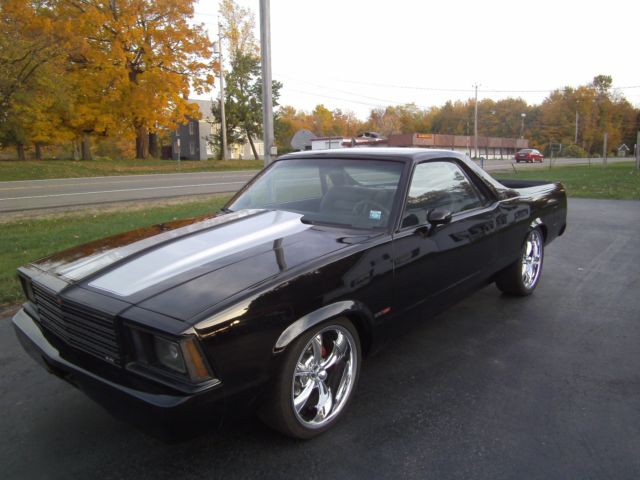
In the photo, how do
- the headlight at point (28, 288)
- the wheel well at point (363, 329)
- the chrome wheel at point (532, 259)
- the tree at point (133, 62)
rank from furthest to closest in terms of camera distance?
the tree at point (133, 62) < the chrome wheel at point (532, 259) < the headlight at point (28, 288) < the wheel well at point (363, 329)

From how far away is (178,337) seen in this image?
195 cm

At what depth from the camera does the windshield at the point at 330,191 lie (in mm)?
3176

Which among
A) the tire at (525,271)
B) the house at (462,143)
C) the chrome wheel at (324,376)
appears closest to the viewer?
the chrome wheel at (324,376)

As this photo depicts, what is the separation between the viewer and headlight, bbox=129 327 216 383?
1.97 meters

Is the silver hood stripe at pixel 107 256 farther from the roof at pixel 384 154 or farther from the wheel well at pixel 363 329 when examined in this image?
the wheel well at pixel 363 329

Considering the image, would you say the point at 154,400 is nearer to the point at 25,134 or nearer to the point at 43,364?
the point at 43,364

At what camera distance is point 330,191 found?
3.49 m

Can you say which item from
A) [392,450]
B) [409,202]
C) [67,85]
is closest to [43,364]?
[392,450]

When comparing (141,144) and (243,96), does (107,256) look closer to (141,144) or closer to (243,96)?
(141,144)

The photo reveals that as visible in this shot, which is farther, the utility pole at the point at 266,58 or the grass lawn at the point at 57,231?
the utility pole at the point at 266,58

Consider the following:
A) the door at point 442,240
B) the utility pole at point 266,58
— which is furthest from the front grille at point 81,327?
the utility pole at point 266,58

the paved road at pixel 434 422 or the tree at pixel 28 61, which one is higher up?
the tree at pixel 28 61

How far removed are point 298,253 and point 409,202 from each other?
980mm

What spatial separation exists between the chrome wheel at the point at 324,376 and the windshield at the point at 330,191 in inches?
30.9
